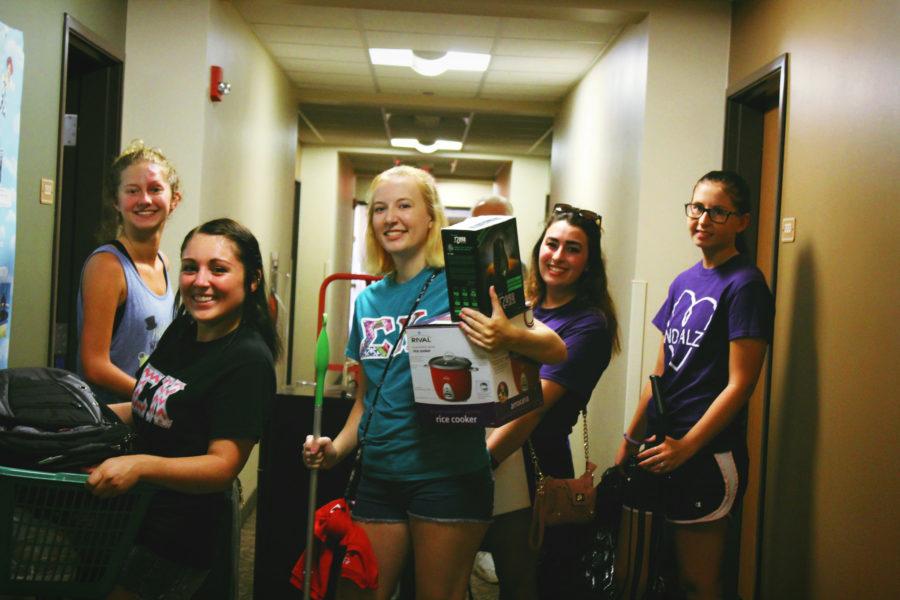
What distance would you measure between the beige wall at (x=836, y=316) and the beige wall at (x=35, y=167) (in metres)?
2.47

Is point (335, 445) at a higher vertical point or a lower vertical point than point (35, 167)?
lower

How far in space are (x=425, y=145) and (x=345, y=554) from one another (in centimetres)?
706

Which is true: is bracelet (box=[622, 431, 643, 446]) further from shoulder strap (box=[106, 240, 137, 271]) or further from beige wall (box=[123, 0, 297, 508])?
beige wall (box=[123, 0, 297, 508])

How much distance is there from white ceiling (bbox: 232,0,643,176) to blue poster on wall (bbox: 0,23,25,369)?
5.12ft

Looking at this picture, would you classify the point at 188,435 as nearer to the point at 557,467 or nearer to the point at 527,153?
the point at 557,467

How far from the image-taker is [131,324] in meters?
2.13

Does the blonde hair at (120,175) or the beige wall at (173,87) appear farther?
the beige wall at (173,87)

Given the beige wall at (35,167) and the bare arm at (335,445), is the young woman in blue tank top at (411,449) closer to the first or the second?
the bare arm at (335,445)

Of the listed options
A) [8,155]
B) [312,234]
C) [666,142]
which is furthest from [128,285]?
[312,234]

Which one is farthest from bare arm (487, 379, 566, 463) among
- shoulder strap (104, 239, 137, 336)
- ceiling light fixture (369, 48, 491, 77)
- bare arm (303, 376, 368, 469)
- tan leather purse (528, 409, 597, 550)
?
ceiling light fixture (369, 48, 491, 77)

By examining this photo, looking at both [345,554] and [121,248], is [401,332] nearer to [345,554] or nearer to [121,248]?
[345,554]

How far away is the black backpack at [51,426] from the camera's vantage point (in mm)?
1332

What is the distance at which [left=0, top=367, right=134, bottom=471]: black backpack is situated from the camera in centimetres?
133

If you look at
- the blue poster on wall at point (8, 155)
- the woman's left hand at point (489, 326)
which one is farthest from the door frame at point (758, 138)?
the blue poster on wall at point (8, 155)
